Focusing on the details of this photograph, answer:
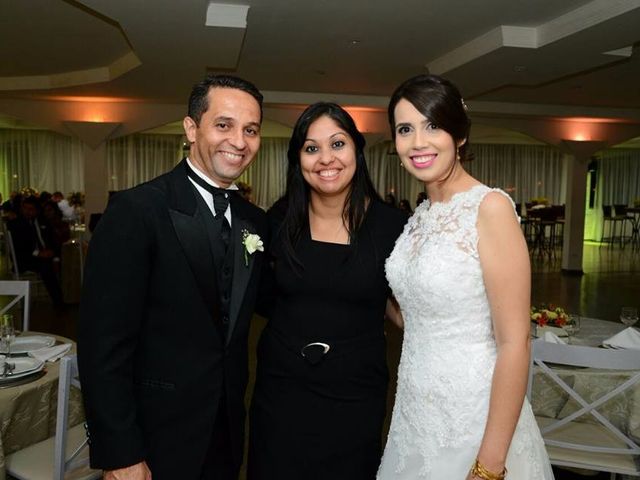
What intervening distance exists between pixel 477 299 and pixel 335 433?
2.36 feet

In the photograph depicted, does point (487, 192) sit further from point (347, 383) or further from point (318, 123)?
point (347, 383)

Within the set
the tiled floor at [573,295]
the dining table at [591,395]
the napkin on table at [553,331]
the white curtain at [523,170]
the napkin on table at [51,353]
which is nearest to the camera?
the dining table at [591,395]

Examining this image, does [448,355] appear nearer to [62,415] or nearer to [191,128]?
[191,128]

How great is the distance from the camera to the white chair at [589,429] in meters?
2.51

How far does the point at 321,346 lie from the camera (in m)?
1.98

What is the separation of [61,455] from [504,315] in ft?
6.30

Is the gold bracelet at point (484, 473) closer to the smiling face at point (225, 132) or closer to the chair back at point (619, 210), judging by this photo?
the smiling face at point (225, 132)

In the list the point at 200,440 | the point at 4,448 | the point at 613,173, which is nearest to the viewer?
the point at 200,440

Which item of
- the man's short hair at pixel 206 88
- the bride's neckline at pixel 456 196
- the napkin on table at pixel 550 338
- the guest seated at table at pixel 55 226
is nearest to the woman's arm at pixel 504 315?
the bride's neckline at pixel 456 196

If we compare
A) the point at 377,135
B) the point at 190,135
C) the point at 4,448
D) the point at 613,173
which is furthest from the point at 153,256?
the point at 613,173

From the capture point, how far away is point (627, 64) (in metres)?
7.42

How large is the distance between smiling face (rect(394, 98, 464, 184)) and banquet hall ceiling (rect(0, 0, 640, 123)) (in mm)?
3388

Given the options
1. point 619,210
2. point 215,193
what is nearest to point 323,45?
point 215,193

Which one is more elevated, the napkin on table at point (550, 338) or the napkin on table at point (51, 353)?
the napkin on table at point (550, 338)
